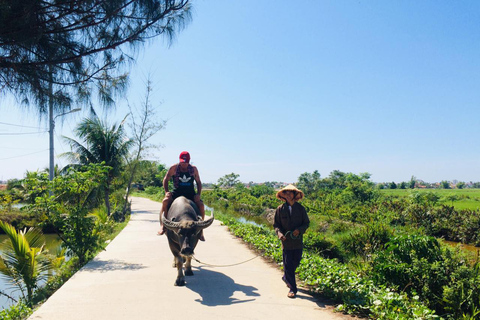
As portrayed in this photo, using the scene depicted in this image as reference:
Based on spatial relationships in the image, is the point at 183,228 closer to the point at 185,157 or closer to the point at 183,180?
the point at 183,180

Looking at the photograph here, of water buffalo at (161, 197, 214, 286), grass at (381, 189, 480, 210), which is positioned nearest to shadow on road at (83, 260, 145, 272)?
water buffalo at (161, 197, 214, 286)

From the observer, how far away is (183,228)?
5.15m

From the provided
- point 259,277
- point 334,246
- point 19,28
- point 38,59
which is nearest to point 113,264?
point 259,277

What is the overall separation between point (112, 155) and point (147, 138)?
2.02 meters

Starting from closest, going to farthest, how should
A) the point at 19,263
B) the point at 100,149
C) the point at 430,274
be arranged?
1. the point at 430,274
2. the point at 19,263
3. the point at 100,149

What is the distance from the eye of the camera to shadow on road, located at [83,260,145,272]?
21.5ft

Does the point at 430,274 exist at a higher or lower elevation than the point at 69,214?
lower

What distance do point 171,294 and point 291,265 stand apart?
1.82 meters

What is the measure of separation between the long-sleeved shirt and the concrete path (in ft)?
2.51

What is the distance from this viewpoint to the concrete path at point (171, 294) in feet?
13.8

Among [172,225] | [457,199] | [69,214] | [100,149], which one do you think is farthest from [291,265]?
[457,199]

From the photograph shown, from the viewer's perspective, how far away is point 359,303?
4.26m

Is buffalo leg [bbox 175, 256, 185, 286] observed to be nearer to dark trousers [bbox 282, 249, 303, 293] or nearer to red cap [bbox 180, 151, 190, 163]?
dark trousers [bbox 282, 249, 303, 293]

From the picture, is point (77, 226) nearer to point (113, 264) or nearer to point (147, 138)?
point (113, 264)
